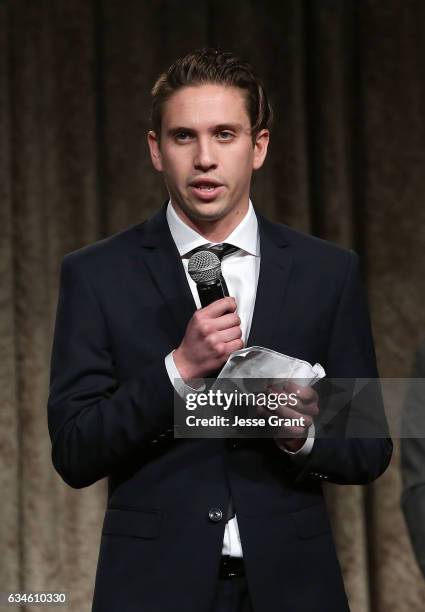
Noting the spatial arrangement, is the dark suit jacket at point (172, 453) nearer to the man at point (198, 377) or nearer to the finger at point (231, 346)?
the man at point (198, 377)

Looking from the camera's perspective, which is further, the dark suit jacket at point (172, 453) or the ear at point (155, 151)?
the ear at point (155, 151)

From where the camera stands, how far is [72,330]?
1.44m

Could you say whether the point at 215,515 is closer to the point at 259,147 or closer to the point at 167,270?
the point at 167,270

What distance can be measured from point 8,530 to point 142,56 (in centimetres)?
139

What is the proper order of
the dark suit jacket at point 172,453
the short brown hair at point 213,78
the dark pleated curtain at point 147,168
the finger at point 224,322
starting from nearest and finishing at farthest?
the finger at point 224,322
the dark suit jacket at point 172,453
the short brown hair at point 213,78
the dark pleated curtain at point 147,168

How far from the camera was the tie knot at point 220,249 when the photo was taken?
1476 mm

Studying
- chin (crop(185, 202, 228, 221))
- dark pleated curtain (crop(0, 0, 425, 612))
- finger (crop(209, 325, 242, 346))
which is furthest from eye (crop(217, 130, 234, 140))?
dark pleated curtain (crop(0, 0, 425, 612))

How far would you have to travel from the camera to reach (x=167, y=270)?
1489mm

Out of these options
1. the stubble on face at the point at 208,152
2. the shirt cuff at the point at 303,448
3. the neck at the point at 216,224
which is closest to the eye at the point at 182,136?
the stubble on face at the point at 208,152

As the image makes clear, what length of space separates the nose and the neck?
9 cm

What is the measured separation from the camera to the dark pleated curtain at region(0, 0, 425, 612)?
286 cm

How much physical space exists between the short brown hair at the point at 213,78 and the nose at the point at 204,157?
0.10m

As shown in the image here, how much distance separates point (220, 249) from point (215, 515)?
0.38 m

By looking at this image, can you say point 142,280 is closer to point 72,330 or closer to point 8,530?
point 72,330
